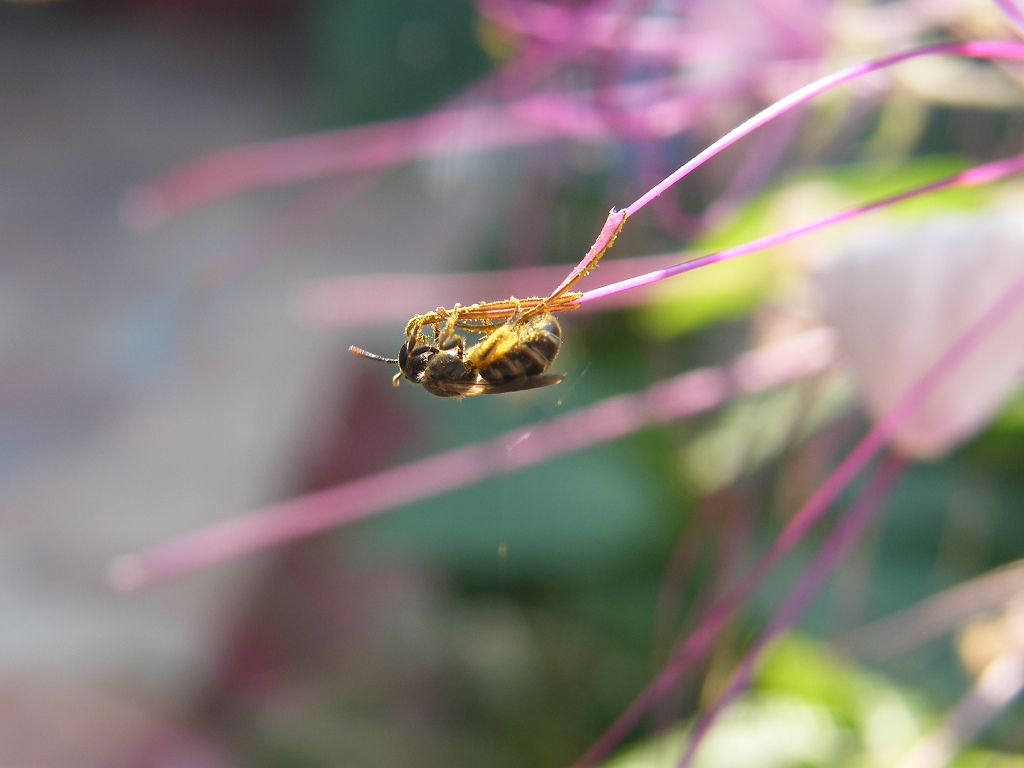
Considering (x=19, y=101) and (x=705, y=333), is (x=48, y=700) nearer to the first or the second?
(x=705, y=333)

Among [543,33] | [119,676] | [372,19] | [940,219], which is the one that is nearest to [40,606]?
[119,676]

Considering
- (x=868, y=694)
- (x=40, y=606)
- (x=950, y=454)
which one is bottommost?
(x=868, y=694)

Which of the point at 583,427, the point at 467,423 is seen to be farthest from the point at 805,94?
the point at 467,423

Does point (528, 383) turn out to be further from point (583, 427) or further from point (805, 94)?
point (583, 427)

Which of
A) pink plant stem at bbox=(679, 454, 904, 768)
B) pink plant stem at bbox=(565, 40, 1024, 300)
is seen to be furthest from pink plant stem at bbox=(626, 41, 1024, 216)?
pink plant stem at bbox=(679, 454, 904, 768)

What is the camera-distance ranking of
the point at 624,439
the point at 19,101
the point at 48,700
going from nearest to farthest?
the point at 624,439
the point at 48,700
the point at 19,101

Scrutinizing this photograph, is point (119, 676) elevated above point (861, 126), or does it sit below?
above

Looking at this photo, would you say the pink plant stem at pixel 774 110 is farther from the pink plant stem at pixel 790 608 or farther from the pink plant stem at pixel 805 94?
the pink plant stem at pixel 790 608
